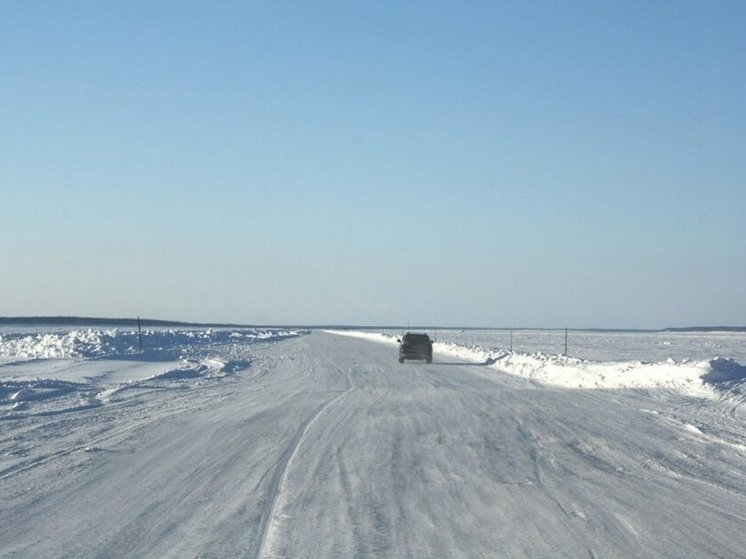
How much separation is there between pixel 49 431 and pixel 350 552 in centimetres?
1076

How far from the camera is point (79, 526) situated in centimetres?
886

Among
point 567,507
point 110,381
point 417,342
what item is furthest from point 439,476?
point 417,342

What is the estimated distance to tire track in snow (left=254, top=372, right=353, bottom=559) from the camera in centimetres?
784

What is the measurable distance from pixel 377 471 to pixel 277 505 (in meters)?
2.54

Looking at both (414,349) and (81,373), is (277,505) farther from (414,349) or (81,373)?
(414,349)

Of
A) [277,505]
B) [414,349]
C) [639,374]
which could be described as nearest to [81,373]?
[414,349]

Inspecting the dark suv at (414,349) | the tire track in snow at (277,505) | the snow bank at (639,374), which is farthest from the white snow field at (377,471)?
the dark suv at (414,349)

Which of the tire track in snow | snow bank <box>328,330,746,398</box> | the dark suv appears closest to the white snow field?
the tire track in snow

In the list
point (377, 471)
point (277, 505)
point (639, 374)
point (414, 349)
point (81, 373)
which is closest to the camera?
point (277, 505)

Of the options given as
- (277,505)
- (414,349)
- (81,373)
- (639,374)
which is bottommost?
(277,505)

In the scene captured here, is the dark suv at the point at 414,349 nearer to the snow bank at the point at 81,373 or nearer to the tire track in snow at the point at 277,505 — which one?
the snow bank at the point at 81,373

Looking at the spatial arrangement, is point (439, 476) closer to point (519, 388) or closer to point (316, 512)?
point (316, 512)

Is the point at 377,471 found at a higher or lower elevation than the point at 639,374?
lower

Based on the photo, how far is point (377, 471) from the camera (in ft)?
39.2
